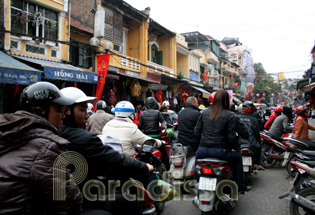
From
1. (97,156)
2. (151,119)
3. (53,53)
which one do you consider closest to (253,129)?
(151,119)

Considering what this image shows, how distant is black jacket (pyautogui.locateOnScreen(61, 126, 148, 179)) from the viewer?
6.93ft

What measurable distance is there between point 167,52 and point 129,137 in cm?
1861

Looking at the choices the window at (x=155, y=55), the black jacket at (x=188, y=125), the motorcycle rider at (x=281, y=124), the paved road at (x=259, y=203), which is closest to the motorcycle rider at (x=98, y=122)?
the black jacket at (x=188, y=125)

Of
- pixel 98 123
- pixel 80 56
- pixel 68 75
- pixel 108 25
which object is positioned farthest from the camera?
pixel 108 25

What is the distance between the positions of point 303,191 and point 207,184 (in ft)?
4.08

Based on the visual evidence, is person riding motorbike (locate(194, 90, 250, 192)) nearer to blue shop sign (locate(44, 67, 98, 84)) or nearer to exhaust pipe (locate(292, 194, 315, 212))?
exhaust pipe (locate(292, 194, 315, 212))

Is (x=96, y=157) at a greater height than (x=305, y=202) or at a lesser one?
greater

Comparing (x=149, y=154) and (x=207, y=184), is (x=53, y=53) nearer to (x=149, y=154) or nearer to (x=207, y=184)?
(x=149, y=154)

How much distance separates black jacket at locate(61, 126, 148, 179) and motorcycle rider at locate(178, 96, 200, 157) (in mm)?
2621

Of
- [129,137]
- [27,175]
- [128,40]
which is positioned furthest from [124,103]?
[128,40]

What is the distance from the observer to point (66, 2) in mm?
11141

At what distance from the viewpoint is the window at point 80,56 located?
40.7 ft

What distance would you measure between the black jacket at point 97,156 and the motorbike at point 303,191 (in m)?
2.04

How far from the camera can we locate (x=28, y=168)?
4.25ft
